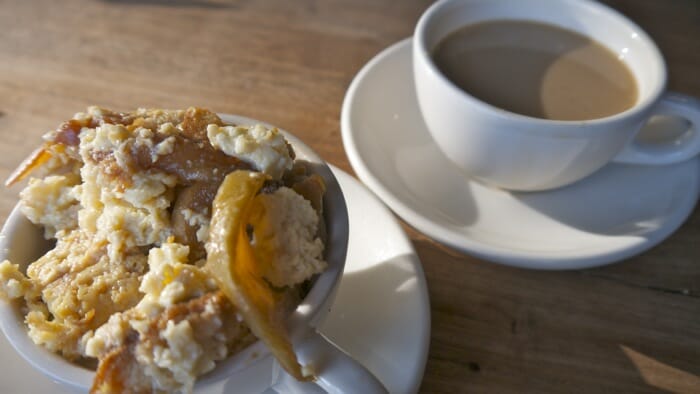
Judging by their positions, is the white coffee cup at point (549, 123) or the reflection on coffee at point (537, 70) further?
the reflection on coffee at point (537, 70)

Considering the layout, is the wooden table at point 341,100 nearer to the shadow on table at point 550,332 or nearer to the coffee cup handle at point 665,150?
the shadow on table at point 550,332

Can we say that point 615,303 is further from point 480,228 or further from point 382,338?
point 382,338

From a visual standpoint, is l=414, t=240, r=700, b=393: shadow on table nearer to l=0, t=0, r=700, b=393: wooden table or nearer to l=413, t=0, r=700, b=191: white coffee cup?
l=0, t=0, r=700, b=393: wooden table

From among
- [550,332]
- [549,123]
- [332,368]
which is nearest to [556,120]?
[549,123]

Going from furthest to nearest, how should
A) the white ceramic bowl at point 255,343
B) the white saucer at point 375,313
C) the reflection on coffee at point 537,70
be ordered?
1. the reflection on coffee at point 537,70
2. the white saucer at point 375,313
3. the white ceramic bowl at point 255,343

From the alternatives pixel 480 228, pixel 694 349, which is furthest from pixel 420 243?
pixel 694 349

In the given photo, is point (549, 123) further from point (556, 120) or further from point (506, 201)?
point (506, 201)

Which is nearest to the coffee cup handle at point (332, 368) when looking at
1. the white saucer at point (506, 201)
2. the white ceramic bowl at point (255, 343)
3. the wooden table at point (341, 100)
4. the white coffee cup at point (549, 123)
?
→ the white ceramic bowl at point (255, 343)

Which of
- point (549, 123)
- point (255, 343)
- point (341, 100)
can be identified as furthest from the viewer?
point (341, 100)
